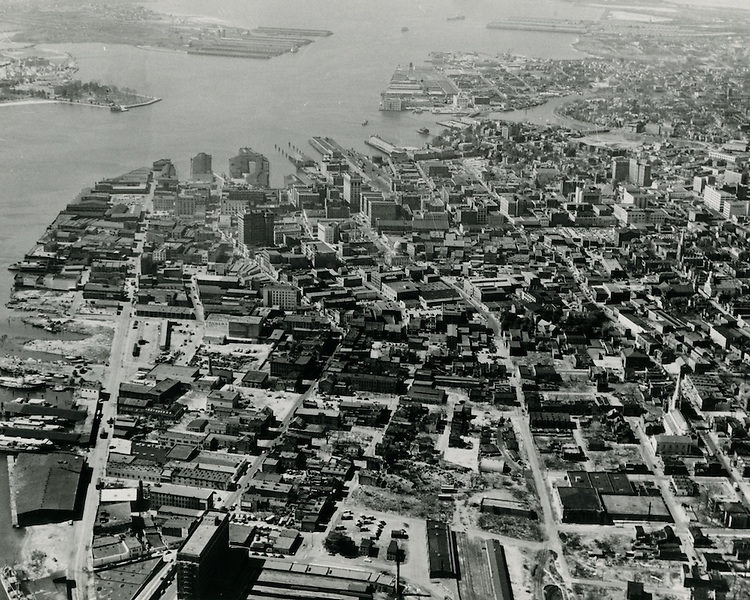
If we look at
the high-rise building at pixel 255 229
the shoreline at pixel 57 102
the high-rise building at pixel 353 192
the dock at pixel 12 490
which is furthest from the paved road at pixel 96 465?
the shoreline at pixel 57 102

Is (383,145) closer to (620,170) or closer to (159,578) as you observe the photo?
(620,170)

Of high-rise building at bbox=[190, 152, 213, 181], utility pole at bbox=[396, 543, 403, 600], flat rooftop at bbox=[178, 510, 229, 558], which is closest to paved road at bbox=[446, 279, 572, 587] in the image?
utility pole at bbox=[396, 543, 403, 600]

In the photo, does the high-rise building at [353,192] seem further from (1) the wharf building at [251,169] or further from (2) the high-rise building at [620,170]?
(2) the high-rise building at [620,170]

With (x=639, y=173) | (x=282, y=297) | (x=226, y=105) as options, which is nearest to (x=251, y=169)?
(x=226, y=105)

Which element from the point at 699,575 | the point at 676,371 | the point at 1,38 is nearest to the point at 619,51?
the point at 1,38

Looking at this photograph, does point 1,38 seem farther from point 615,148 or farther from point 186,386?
point 186,386
